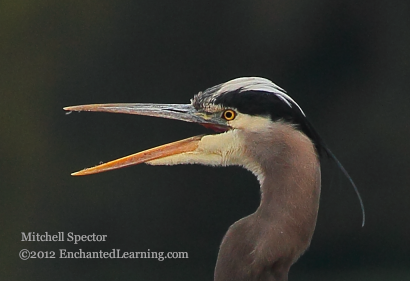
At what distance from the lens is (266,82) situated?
169cm

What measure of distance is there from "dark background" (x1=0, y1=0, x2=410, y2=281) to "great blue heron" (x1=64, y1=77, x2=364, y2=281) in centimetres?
91

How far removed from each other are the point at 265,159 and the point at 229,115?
155 mm

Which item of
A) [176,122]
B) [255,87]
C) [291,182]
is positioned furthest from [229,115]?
[176,122]

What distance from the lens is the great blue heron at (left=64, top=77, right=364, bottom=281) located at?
5.24 feet

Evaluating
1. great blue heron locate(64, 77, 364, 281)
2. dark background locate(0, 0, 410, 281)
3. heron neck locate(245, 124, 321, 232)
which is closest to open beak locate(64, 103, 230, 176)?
great blue heron locate(64, 77, 364, 281)

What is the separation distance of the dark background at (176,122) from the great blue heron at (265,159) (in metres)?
0.91

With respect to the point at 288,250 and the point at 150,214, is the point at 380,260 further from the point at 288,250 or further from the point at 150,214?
the point at 288,250

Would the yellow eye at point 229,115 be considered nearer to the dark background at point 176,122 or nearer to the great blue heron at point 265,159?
the great blue heron at point 265,159

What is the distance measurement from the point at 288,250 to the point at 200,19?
4.20 feet

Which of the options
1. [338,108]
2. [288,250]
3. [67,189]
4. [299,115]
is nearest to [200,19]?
[338,108]

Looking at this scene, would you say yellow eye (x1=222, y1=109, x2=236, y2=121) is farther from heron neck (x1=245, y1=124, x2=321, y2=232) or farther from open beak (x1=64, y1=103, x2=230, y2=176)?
heron neck (x1=245, y1=124, x2=321, y2=232)

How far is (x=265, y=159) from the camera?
1.64 m

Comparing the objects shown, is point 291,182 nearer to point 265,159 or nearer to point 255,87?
point 265,159

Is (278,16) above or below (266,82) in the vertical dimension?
above
